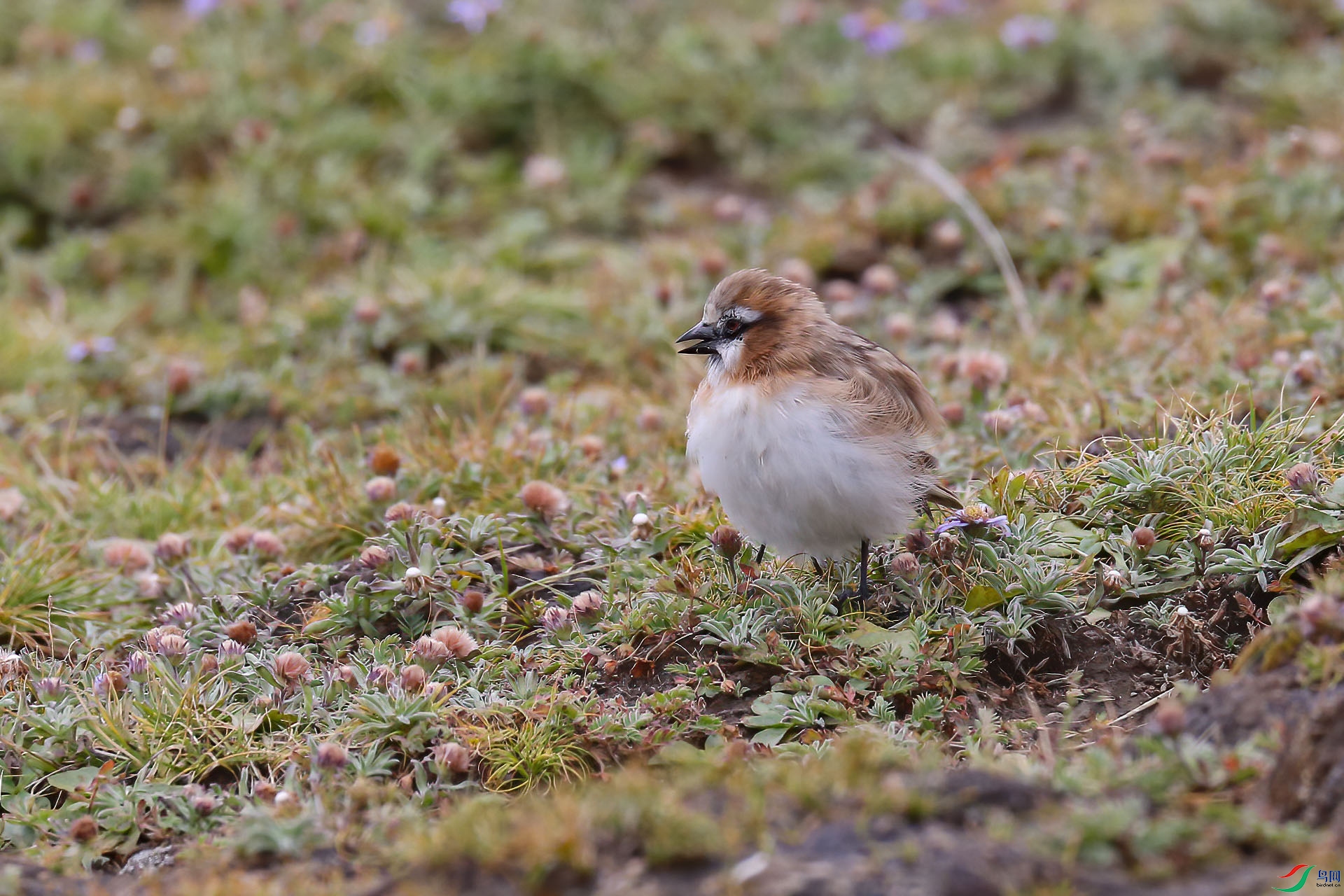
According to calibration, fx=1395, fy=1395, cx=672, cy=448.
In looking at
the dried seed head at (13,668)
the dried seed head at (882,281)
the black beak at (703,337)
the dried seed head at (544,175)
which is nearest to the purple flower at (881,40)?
the dried seed head at (544,175)

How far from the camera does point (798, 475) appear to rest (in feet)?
13.5

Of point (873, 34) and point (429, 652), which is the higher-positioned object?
point (873, 34)

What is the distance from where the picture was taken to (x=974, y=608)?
421 cm

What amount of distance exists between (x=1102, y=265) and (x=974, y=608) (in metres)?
3.48

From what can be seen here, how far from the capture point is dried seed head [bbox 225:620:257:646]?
14.5ft

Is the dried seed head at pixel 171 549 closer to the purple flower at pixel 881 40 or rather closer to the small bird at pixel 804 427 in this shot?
the small bird at pixel 804 427

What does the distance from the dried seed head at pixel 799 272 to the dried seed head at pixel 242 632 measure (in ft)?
11.8

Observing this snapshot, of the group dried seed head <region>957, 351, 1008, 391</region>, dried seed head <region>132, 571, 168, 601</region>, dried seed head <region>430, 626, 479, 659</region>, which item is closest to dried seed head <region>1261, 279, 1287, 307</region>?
dried seed head <region>957, 351, 1008, 391</region>

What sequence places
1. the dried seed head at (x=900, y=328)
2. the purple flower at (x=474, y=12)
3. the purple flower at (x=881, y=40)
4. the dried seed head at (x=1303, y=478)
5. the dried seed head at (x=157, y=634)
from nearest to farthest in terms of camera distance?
the dried seed head at (x=1303, y=478), the dried seed head at (x=157, y=634), the dried seed head at (x=900, y=328), the purple flower at (x=474, y=12), the purple flower at (x=881, y=40)

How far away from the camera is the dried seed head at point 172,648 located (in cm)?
428

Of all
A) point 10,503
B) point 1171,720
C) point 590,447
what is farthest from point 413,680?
point 10,503

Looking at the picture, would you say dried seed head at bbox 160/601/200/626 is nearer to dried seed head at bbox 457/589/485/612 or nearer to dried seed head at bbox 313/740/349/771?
dried seed head at bbox 457/589/485/612

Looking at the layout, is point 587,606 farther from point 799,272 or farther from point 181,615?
point 799,272

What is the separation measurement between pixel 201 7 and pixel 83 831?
23.6 ft
